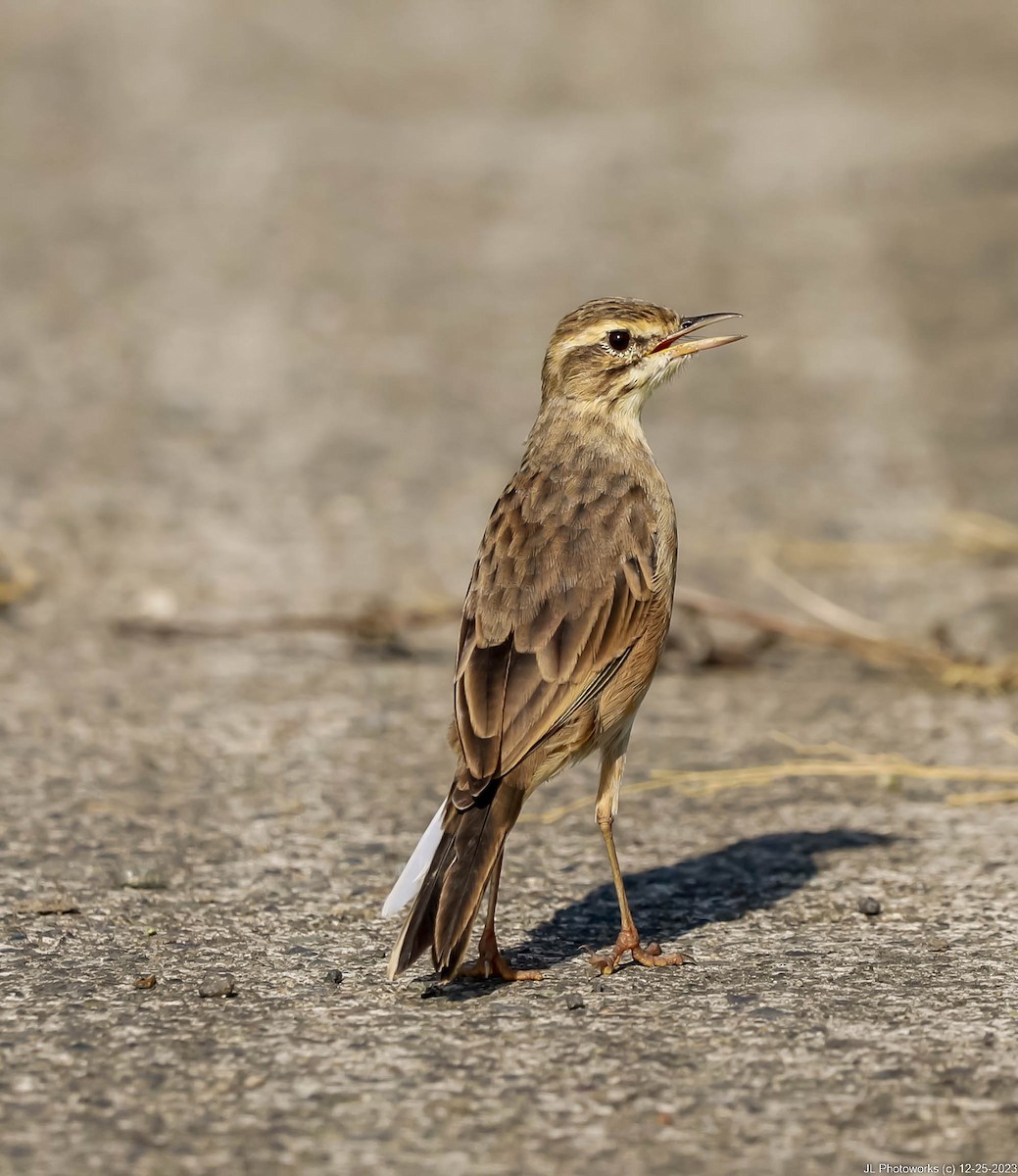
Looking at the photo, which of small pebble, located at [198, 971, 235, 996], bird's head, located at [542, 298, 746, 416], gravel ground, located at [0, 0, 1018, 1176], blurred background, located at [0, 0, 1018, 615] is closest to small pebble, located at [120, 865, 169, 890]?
gravel ground, located at [0, 0, 1018, 1176]

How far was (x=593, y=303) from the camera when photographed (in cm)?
588

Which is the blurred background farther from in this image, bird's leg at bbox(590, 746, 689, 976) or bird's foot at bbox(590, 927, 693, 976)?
bird's foot at bbox(590, 927, 693, 976)

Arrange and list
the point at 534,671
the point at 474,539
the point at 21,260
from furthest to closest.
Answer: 1. the point at 21,260
2. the point at 474,539
3. the point at 534,671

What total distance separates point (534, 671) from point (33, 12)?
1960 cm

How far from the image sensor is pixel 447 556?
9.33m

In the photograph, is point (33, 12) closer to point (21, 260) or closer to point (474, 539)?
point (21, 260)

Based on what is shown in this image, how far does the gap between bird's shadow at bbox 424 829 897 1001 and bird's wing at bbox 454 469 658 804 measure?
28.7 inches

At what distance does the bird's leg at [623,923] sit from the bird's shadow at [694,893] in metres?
0.18

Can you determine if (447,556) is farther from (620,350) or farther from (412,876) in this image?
(412,876)

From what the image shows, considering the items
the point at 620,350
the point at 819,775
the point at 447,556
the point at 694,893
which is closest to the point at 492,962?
the point at 694,893

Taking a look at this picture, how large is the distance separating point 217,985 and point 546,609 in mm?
1449

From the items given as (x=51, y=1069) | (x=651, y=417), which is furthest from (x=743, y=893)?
(x=651, y=417)

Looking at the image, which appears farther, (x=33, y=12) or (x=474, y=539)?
(x=33, y=12)

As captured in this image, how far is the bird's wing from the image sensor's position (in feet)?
15.6
